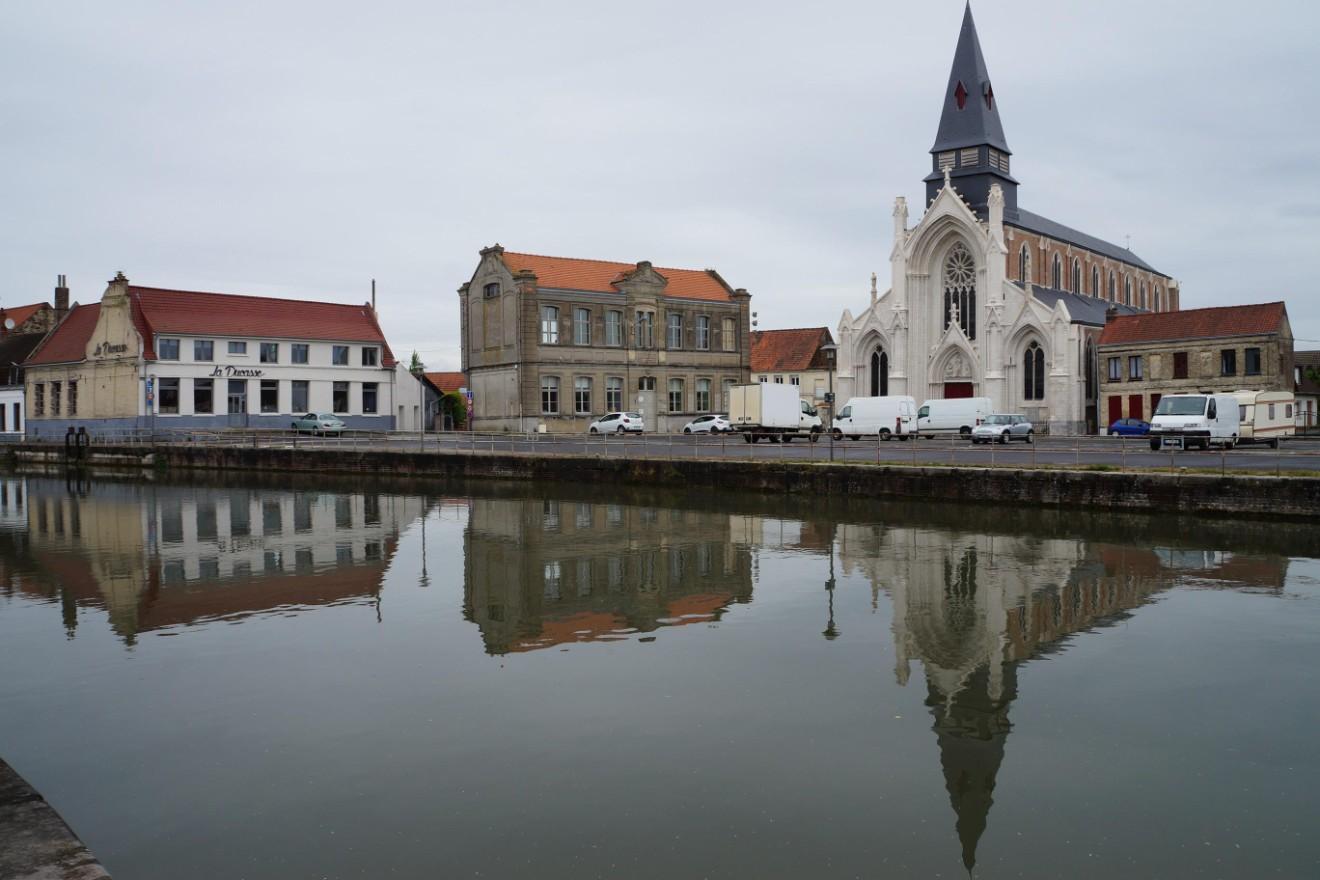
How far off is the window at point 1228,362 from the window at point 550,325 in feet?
120

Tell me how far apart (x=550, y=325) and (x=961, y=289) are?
25.5m

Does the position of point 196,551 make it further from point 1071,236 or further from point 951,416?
point 1071,236

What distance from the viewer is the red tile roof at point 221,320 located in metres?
62.2

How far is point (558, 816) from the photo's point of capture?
7.82 metres

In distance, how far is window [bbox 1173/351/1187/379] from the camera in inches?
2237

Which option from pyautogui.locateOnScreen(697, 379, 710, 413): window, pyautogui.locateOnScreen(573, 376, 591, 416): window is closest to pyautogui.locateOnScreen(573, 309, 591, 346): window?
pyautogui.locateOnScreen(573, 376, 591, 416): window

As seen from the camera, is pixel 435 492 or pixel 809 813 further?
pixel 435 492

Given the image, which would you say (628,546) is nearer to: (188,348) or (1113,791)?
(1113,791)

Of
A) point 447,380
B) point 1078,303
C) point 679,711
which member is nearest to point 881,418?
point 1078,303

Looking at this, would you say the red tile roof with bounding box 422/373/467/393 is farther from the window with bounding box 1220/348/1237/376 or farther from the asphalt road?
the window with bounding box 1220/348/1237/376

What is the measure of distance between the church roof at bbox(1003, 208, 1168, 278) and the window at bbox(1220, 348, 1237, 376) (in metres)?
15.4

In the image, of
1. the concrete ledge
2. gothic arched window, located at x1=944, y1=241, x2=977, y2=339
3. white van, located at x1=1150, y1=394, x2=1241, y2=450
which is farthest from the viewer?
gothic arched window, located at x1=944, y1=241, x2=977, y2=339

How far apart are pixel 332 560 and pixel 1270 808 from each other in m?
16.9

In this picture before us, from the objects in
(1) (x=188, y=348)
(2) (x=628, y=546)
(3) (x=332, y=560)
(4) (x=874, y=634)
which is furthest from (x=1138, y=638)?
(1) (x=188, y=348)
